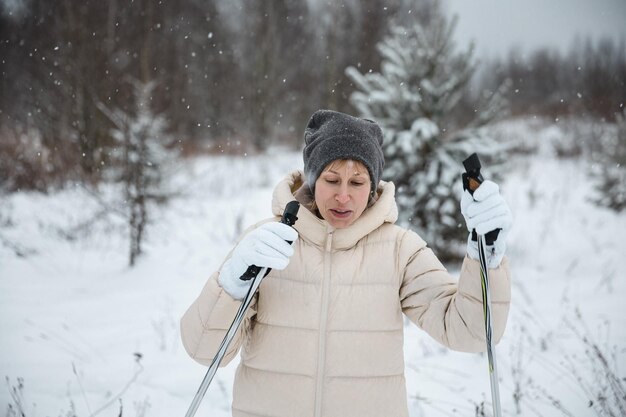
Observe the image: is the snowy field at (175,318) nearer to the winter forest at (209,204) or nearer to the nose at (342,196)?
the winter forest at (209,204)

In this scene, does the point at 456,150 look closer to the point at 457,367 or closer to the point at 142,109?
the point at 457,367

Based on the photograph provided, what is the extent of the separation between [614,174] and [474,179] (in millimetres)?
10388

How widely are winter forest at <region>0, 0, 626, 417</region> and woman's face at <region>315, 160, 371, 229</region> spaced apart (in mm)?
1592

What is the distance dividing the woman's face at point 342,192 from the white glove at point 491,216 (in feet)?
1.27

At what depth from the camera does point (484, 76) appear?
115 ft

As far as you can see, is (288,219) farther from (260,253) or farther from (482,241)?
(482,241)

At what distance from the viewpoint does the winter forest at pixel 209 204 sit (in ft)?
11.0

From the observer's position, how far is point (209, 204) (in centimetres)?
990

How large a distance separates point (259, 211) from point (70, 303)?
4.63 m

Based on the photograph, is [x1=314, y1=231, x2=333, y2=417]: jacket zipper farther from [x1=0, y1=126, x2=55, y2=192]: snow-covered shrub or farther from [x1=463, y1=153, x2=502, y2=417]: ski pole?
[x1=0, y1=126, x2=55, y2=192]: snow-covered shrub

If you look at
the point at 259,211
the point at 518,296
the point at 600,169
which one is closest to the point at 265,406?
the point at 518,296

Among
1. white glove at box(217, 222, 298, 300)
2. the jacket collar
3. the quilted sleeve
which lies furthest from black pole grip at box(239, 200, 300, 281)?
the quilted sleeve

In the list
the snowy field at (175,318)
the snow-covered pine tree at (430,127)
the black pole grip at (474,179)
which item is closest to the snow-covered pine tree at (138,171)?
the snowy field at (175,318)

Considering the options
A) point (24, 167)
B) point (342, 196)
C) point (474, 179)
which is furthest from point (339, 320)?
point (24, 167)
